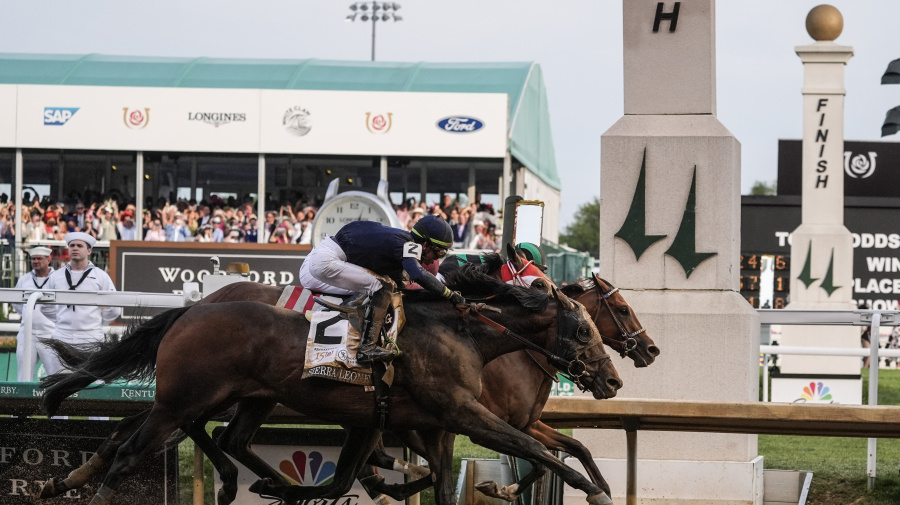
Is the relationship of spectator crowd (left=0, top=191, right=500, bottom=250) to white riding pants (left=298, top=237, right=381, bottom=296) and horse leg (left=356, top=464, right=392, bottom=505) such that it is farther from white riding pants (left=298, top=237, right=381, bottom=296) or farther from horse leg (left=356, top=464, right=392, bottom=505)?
white riding pants (left=298, top=237, right=381, bottom=296)

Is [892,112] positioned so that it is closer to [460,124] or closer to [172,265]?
[460,124]

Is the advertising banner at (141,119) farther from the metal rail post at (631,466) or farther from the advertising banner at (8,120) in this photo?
the metal rail post at (631,466)

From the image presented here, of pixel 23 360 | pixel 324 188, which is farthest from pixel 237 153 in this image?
pixel 23 360

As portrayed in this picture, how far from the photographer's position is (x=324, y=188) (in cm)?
2333

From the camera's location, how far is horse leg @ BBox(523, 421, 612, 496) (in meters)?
6.62

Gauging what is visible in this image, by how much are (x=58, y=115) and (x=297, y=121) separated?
14.3 ft

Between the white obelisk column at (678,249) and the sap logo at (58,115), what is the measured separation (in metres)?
16.1

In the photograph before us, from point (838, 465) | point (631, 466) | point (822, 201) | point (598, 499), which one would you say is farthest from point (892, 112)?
point (598, 499)

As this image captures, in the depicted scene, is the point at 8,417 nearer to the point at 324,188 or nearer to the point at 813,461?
the point at 813,461

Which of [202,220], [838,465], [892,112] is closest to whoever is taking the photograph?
[838,465]

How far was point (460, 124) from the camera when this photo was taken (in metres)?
22.0

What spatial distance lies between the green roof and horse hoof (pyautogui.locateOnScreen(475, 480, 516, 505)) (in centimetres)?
1591

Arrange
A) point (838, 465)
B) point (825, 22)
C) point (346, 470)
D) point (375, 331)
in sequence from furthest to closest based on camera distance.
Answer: point (825, 22), point (838, 465), point (346, 470), point (375, 331)

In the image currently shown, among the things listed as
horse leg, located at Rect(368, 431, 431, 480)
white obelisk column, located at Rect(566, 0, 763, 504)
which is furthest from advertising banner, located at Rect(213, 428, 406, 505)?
white obelisk column, located at Rect(566, 0, 763, 504)
